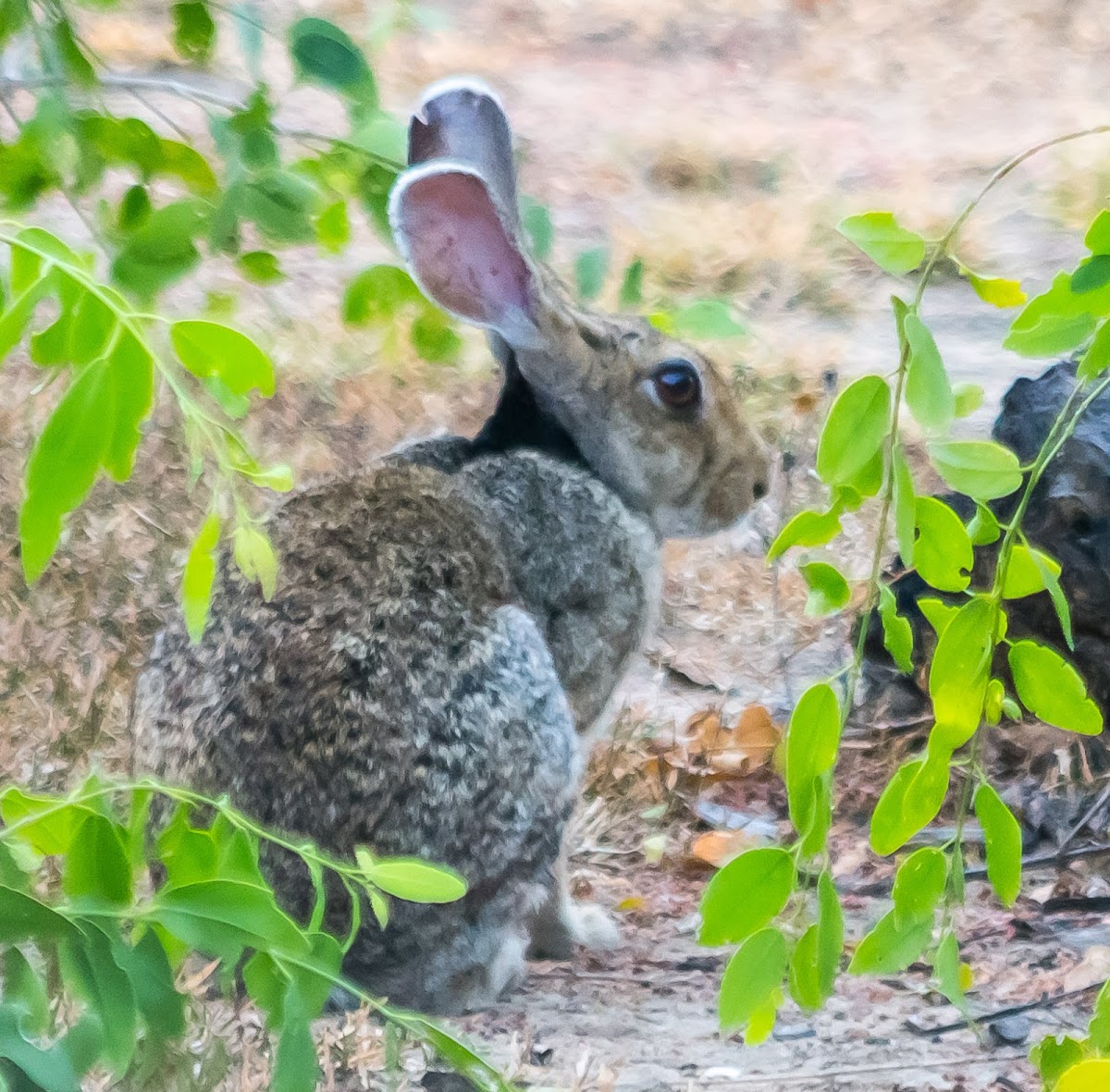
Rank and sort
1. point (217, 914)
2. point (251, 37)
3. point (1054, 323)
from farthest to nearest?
point (251, 37), point (1054, 323), point (217, 914)

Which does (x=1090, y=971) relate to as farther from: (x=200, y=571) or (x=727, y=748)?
(x=200, y=571)

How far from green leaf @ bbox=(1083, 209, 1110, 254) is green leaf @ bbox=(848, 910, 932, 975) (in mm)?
659

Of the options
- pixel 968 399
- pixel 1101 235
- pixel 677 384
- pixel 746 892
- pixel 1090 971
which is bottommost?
pixel 1090 971

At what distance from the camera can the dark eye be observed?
312 centimetres

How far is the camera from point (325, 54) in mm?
2342

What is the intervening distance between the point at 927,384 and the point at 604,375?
1876mm

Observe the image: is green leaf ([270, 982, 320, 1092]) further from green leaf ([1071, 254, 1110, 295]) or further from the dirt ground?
green leaf ([1071, 254, 1110, 295])

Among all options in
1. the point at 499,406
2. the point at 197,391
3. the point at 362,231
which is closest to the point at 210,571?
the point at 499,406

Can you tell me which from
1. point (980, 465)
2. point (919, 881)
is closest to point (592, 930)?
point (919, 881)

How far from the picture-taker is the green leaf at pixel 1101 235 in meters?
1.26

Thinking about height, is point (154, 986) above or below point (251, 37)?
below

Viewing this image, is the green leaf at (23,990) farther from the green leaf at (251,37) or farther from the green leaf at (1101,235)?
the green leaf at (251,37)

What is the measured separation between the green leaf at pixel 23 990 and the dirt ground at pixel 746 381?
0.44 meters

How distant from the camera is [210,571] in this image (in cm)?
110
